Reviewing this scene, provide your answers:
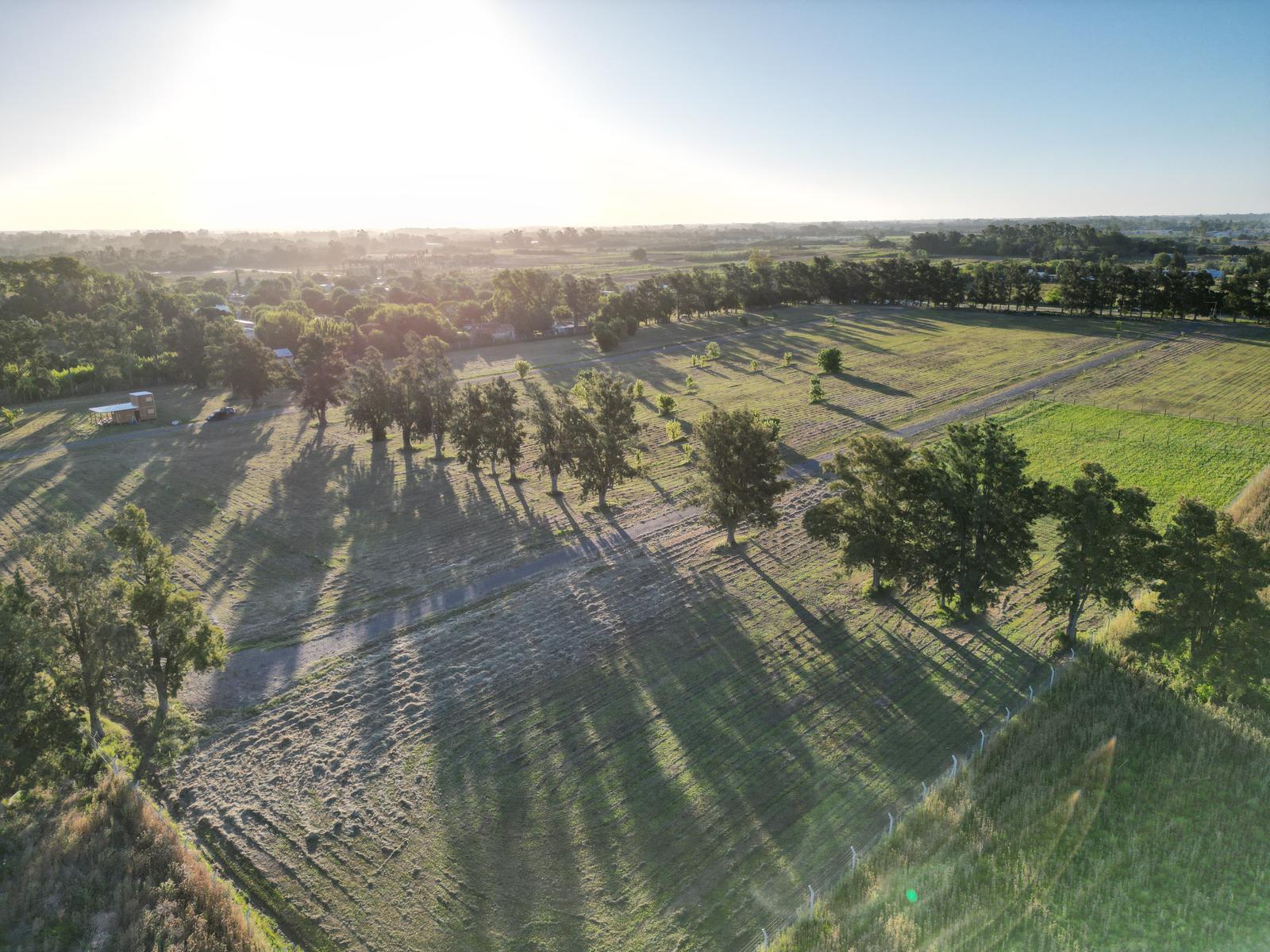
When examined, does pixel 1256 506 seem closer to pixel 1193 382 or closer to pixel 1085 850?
pixel 1085 850

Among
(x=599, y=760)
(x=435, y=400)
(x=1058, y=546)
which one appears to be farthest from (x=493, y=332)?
(x=599, y=760)

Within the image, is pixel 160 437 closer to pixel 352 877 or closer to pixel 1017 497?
pixel 352 877

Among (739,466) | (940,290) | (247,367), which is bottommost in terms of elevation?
(739,466)

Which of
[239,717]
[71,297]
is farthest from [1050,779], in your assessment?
[71,297]

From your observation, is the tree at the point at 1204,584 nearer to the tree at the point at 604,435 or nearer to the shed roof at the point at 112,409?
the tree at the point at 604,435

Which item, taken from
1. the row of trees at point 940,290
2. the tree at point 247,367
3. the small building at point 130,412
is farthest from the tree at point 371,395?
the row of trees at point 940,290

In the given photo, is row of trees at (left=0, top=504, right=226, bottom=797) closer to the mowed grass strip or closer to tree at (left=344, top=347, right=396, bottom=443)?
tree at (left=344, top=347, right=396, bottom=443)
